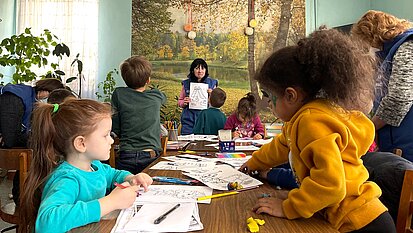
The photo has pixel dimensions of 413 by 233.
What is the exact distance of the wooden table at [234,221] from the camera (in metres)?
0.91

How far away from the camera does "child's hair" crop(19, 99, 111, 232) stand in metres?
1.16

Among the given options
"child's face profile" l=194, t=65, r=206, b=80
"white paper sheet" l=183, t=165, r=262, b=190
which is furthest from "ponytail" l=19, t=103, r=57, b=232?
"child's face profile" l=194, t=65, r=206, b=80

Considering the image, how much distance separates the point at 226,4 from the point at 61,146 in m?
5.16

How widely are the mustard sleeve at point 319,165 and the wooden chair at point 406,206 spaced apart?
1.14 feet

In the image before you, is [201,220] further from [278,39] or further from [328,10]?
[328,10]

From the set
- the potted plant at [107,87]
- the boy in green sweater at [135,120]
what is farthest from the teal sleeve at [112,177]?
the potted plant at [107,87]

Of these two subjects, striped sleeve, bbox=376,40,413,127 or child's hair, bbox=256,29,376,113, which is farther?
striped sleeve, bbox=376,40,413,127

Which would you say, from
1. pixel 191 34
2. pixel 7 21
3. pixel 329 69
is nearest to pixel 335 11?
pixel 191 34

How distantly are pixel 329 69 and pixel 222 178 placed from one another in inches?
23.0

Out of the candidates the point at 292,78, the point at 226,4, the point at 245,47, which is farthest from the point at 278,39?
the point at 292,78

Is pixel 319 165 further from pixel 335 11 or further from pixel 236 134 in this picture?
pixel 335 11

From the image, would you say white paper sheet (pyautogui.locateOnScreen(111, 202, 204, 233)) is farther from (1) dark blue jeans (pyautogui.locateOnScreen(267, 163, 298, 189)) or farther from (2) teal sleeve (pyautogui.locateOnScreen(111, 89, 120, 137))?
(2) teal sleeve (pyautogui.locateOnScreen(111, 89, 120, 137))

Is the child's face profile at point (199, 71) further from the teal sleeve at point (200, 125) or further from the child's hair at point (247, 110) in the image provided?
the child's hair at point (247, 110)

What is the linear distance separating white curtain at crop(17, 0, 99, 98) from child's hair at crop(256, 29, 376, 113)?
16.8 ft
